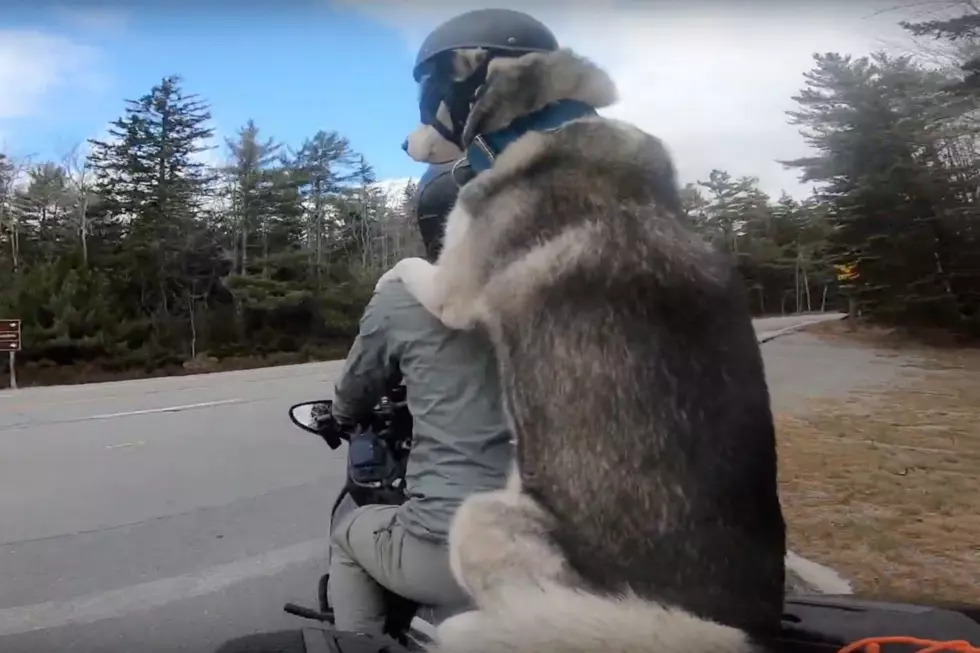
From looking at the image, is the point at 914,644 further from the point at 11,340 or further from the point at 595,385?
the point at 11,340

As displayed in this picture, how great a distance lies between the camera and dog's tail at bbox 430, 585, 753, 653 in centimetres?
103

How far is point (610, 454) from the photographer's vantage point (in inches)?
40.0

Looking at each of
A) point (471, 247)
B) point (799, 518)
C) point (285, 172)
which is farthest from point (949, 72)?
point (285, 172)

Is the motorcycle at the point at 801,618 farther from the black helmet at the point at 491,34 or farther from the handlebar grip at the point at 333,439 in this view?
the black helmet at the point at 491,34

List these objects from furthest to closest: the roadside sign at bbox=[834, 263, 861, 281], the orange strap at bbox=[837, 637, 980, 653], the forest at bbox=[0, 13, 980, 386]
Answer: the roadside sign at bbox=[834, 263, 861, 281] → the forest at bbox=[0, 13, 980, 386] → the orange strap at bbox=[837, 637, 980, 653]

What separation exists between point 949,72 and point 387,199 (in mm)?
866

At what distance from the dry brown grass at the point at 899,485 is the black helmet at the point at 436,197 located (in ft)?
1.85

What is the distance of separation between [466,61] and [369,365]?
0.42 m

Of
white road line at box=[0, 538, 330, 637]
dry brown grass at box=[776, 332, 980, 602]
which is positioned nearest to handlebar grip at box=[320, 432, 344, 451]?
white road line at box=[0, 538, 330, 637]

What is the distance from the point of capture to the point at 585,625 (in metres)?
1.03

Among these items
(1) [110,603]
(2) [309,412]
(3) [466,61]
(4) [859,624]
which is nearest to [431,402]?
(2) [309,412]

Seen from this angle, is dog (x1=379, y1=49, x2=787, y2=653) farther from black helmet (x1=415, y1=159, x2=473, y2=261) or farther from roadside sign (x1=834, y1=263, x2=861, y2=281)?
roadside sign (x1=834, y1=263, x2=861, y2=281)

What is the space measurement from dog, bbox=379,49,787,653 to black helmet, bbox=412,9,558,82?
2 cm

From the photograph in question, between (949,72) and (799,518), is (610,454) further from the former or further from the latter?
(949,72)
